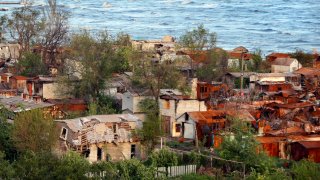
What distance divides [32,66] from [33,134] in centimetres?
1162

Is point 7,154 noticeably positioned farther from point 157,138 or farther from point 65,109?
point 65,109

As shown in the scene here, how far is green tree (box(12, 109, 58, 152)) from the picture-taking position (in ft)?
47.8

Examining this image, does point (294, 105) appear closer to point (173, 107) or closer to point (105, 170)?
point (173, 107)

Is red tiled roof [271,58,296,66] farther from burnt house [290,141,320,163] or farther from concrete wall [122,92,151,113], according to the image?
burnt house [290,141,320,163]

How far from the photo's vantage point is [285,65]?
28344 millimetres

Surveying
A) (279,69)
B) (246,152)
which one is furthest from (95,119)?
(279,69)

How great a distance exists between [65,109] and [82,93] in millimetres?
1104

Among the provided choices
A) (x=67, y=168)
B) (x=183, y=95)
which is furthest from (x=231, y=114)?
(x=67, y=168)

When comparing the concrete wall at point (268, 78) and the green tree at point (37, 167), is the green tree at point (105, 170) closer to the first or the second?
the green tree at point (37, 167)

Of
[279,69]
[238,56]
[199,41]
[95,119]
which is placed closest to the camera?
[95,119]

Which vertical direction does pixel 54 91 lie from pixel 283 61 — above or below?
below

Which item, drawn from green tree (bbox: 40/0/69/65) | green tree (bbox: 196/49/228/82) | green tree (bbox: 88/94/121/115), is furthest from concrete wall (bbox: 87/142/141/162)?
green tree (bbox: 40/0/69/65)

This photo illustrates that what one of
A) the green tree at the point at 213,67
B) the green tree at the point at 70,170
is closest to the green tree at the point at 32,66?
the green tree at the point at 213,67

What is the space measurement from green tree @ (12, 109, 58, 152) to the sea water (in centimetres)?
2557
